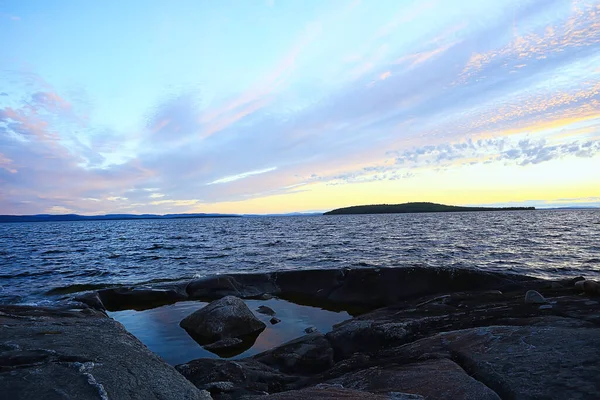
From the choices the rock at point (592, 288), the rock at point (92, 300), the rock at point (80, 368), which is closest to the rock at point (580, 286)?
the rock at point (592, 288)

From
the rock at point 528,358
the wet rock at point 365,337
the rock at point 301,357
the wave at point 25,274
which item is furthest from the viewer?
the wave at point 25,274

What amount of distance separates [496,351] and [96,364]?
21.6 ft

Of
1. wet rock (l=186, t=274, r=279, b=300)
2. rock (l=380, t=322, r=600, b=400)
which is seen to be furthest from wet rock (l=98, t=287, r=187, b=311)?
rock (l=380, t=322, r=600, b=400)

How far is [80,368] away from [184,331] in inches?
352

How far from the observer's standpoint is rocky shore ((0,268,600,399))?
13.1ft

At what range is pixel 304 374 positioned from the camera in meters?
8.46

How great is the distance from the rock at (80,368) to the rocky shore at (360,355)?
0.05 feet

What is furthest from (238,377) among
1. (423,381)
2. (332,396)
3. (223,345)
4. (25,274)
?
(25,274)

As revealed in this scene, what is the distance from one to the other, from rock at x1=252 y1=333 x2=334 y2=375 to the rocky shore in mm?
30

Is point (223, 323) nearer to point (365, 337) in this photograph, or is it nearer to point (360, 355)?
point (365, 337)

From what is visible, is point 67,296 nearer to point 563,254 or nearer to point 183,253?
point 183,253

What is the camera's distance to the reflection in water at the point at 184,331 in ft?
34.6

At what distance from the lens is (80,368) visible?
3852mm

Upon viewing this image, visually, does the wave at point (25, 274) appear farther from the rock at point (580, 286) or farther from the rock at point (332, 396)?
the rock at point (580, 286)
